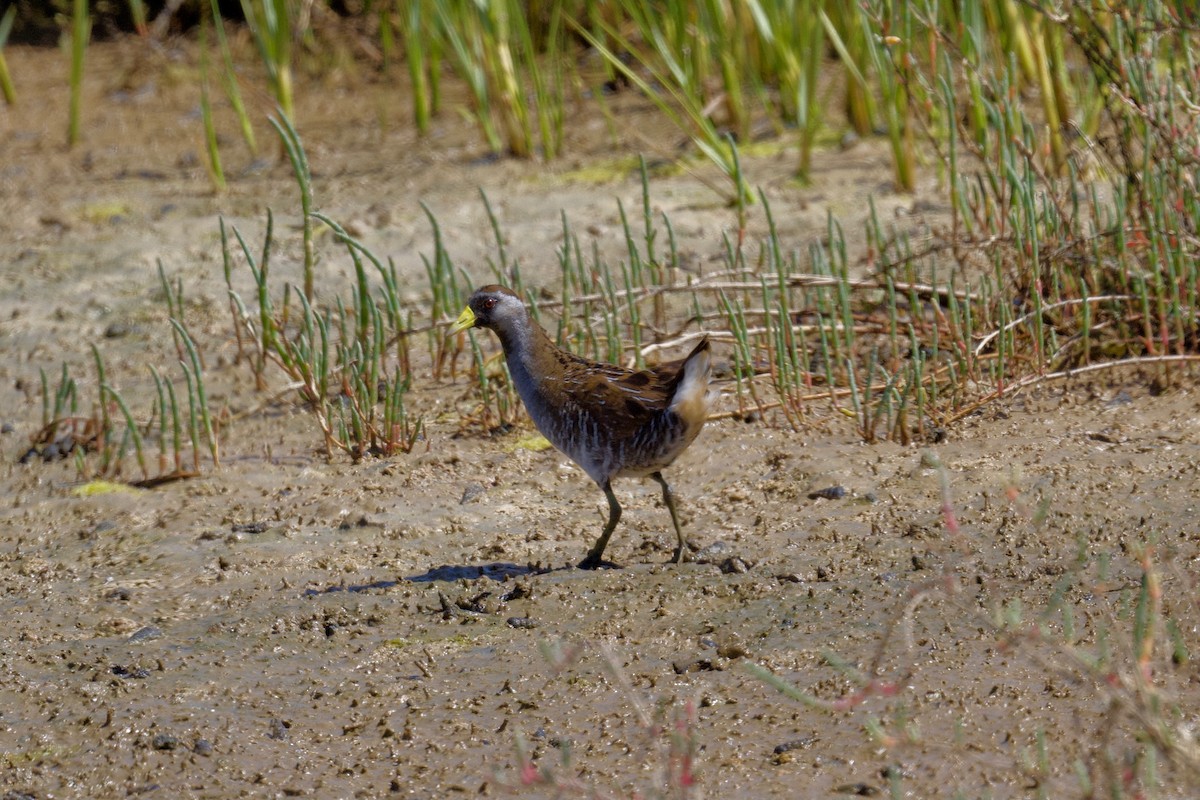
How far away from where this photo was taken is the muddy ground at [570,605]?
2.95 m

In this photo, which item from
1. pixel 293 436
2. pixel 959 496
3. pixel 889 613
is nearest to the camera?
pixel 889 613

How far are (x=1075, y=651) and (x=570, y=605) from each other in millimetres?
1365

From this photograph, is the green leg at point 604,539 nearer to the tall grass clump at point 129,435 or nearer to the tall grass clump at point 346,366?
the tall grass clump at point 346,366

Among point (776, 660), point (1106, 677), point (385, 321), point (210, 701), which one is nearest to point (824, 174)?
point (385, 321)

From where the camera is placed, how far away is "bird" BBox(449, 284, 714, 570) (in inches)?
143

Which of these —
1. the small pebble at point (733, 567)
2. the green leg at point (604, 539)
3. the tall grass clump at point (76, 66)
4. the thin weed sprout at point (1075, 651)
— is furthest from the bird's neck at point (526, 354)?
the tall grass clump at point (76, 66)

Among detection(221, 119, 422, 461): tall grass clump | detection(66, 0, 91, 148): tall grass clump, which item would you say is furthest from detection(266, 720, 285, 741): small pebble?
detection(66, 0, 91, 148): tall grass clump

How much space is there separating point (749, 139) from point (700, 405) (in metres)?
3.71

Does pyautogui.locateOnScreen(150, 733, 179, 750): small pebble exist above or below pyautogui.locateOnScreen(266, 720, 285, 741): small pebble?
above

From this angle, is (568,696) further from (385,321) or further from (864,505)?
(385,321)

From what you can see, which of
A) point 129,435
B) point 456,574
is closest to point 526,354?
point 456,574

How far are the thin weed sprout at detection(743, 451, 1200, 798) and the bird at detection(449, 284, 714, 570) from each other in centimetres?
66

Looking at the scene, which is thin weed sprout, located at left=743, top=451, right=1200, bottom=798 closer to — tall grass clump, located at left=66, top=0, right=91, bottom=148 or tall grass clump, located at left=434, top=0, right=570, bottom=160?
tall grass clump, located at left=434, top=0, right=570, bottom=160

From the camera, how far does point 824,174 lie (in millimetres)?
6605
